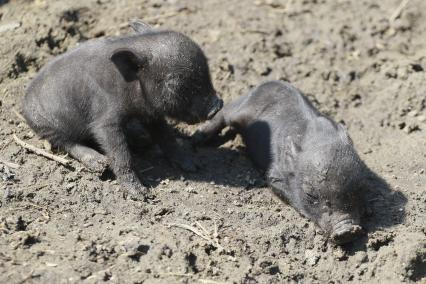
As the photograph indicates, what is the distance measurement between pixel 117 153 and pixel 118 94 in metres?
0.59

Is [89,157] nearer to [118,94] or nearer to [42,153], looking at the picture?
[42,153]

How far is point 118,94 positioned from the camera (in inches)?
291

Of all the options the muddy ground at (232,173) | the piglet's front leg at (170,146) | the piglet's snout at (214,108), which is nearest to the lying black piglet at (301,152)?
the muddy ground at (232,173)

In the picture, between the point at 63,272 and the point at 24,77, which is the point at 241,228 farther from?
the point at 24,77

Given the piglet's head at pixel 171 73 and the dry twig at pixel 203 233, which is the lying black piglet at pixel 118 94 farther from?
the dry twig at pixel 203 233

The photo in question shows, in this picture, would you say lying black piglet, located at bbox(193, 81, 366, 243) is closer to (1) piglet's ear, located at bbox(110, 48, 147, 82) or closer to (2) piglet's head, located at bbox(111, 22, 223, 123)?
(2) piglet's head, located at bbox(111, 22, 223, 123)

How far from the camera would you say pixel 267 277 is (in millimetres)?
6500

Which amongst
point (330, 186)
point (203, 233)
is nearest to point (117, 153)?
point (203, 233)

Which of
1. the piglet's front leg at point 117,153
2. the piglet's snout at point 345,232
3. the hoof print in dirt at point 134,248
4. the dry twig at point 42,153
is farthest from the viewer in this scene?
the dry twig at point 42,153

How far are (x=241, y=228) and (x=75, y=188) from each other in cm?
165

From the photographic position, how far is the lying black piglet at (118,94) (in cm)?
736

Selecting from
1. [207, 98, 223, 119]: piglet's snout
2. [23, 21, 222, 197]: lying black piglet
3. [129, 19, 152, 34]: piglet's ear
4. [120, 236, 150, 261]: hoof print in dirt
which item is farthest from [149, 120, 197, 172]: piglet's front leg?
[120, 236, 150, 261]: hoof print in dirt

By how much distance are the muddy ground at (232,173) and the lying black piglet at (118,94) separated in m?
0.26

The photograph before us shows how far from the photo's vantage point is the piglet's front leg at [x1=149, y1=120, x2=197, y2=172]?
7.98 m
